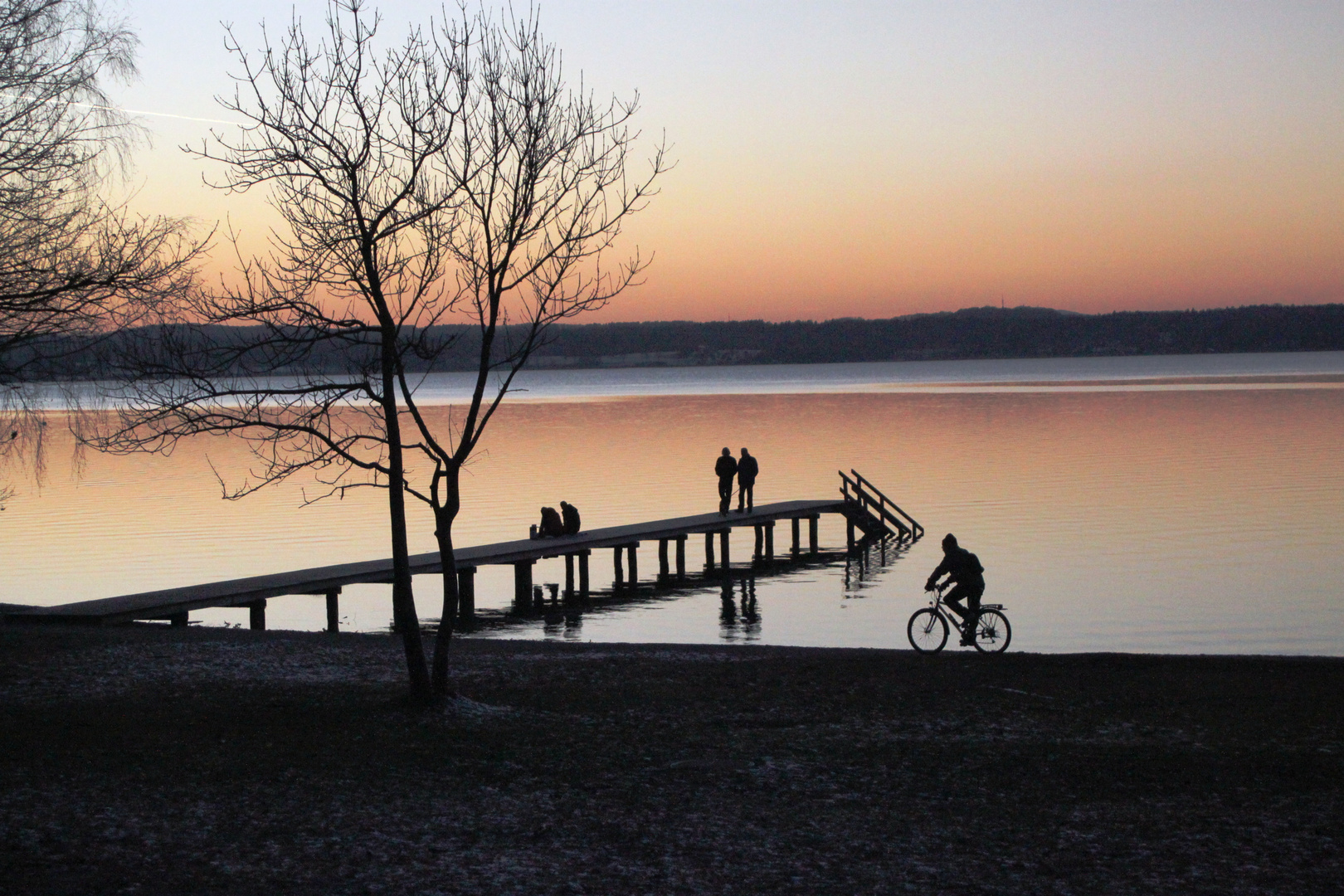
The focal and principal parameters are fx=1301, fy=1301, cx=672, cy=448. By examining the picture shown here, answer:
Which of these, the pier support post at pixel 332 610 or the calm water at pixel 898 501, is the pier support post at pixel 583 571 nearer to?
the calm water at pixel 898 501

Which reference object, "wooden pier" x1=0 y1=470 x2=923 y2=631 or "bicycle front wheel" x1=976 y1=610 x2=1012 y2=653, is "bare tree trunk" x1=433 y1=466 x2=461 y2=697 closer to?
"bicycle front wheel" x1=976 y1=610 x2=1012 y2=653

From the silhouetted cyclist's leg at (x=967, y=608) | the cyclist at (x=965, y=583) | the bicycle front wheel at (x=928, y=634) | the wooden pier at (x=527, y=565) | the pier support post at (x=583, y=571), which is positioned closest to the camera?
the cyclist at (x=965, y=583)

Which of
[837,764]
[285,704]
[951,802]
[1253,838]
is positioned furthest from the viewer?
[285,704]

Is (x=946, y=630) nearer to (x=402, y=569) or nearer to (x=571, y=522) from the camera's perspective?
(x=402, y=569)

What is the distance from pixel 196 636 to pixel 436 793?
9.79m

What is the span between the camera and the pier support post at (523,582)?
3065cm

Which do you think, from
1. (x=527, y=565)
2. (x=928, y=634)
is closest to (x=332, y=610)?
(x=527, y=565)

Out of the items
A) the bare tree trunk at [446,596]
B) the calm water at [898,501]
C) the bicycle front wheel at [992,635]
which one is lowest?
the calm water at [898,501]

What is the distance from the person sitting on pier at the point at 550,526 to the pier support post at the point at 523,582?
73 cm

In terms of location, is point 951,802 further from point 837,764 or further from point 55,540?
point 55,540

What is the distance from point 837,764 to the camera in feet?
37.2

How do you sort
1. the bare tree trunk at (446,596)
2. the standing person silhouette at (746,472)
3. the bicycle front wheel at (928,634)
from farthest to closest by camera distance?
1. the standing person silhouette at (746,472)
2. the bicycle front wheel at (928,634)
3. the bare tree trunk at (446,596)

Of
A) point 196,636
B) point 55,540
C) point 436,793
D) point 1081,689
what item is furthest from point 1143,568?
point 55,540

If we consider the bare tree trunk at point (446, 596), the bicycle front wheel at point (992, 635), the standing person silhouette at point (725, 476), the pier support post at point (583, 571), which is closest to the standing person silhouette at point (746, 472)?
the standing person silhouette at point (725, 476)
